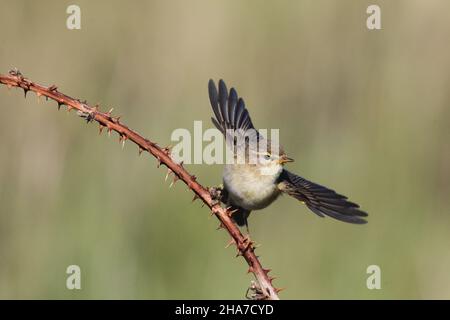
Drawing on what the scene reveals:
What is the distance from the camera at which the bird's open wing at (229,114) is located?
564 cm

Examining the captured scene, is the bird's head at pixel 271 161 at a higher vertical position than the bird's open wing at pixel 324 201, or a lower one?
higher

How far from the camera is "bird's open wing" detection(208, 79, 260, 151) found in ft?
18.5

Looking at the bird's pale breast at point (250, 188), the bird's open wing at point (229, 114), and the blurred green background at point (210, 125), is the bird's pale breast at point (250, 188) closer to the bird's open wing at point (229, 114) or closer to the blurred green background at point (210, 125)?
the bird's open wing at point (229, 114)

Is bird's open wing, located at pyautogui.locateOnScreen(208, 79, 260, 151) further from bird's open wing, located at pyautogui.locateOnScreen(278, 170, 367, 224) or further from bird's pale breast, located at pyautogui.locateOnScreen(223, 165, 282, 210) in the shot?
bird's open wing, located at pyautogui.locateOnScreen(278, 170, 367, 224)

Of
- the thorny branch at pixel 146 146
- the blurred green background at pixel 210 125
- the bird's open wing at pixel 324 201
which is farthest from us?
the blurred green background at pixel 210 125

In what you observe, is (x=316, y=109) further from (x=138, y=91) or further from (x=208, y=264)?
(x=208, y=264)

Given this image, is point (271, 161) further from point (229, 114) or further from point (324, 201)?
point (324, 201)

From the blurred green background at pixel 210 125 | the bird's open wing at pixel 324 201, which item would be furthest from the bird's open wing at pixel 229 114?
the blurred green background at pixel 210 125

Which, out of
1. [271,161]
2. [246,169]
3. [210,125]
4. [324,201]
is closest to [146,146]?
[324,201]

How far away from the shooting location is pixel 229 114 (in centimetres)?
577

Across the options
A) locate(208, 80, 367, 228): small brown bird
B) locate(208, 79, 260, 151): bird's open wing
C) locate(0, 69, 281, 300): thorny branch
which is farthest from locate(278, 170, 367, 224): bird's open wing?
locate(0, 69, 281, 300): thorny branch

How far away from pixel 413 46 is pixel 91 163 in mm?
3600

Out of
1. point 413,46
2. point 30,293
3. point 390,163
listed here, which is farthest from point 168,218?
point 413,46

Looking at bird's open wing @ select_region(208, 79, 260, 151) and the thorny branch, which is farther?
bird's open wing @ select_region(208, 79, 260, 151)
